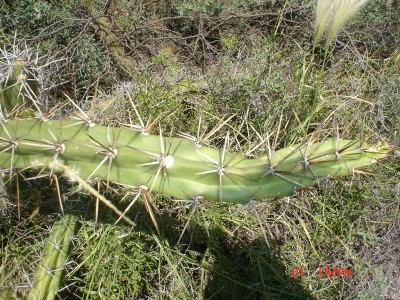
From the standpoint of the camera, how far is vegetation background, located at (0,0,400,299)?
205cm

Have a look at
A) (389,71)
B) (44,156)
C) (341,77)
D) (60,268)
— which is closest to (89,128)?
(44,156)

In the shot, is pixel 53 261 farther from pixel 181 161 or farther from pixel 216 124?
pixel 216 124

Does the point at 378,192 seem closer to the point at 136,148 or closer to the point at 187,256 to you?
the point at 187,256

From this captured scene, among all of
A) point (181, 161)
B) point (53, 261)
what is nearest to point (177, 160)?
point (181, 161)

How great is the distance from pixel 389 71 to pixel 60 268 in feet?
7.44

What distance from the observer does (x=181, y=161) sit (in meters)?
1.52

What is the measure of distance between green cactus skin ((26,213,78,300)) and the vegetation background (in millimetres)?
58

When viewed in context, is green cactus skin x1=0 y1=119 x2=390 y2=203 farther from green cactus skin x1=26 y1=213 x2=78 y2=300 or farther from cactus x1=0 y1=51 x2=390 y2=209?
green cactus skin x1=26 y1=213 x2=78 y2=300

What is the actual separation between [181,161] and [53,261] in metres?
0.82

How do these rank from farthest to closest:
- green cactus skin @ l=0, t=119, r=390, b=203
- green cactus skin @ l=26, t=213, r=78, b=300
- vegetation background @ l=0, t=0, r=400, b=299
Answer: vegetation background @ l=0, t=0, r=400, b=299, green cactus skin @ l=26, t=213, r=78, b=300, green cactus skin @ l=0, t=119, r=390, b=203

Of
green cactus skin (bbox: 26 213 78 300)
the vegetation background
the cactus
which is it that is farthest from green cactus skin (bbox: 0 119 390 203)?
green cactus skin (bbox: 26 213 78 300)

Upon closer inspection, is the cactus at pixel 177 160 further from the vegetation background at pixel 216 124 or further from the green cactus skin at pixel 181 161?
the vegetation background at pixel 216 124

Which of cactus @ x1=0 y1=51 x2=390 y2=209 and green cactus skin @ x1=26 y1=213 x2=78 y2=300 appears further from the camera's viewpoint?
green cactus skin @ x1=26 y1=213 x2=78 y2=300

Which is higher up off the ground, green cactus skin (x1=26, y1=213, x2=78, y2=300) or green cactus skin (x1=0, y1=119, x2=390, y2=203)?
green cactus skin (x1=0, y1=119, x2=390, y2=203)
